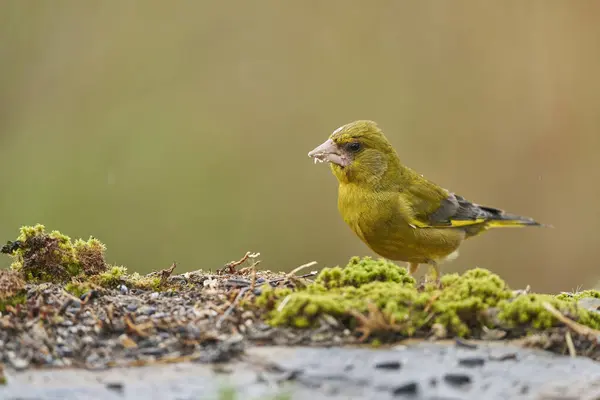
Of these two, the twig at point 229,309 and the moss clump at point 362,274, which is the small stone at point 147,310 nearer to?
the twig at point 229,309

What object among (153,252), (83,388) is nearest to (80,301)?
(83,388)

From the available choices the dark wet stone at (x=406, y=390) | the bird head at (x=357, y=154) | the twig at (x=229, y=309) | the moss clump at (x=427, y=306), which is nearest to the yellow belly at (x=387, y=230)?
the bird head at (x=357, y=154)

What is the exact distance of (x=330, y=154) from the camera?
6.40 meters

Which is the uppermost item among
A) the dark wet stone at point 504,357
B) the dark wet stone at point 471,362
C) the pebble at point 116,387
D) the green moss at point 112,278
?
the green moss at point 112,278

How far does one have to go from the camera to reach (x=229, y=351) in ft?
13.1

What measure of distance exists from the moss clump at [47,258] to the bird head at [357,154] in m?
1.83

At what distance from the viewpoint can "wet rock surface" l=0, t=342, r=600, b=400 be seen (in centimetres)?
360

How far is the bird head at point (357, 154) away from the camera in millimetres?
6391

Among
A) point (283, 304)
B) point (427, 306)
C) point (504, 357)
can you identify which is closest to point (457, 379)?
point (504, 357)

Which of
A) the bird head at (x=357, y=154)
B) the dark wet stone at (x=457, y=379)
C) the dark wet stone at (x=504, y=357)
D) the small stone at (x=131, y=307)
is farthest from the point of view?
the bird head at (x=357, y=154)

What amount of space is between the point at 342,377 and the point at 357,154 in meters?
2.91

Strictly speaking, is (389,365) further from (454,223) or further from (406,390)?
(454,223)

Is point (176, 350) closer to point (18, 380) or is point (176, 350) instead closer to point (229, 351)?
point (229, 351)

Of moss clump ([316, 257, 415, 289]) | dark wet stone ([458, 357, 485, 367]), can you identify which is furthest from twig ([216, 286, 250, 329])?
dark wet stone ([458, 357, 485, 367])
